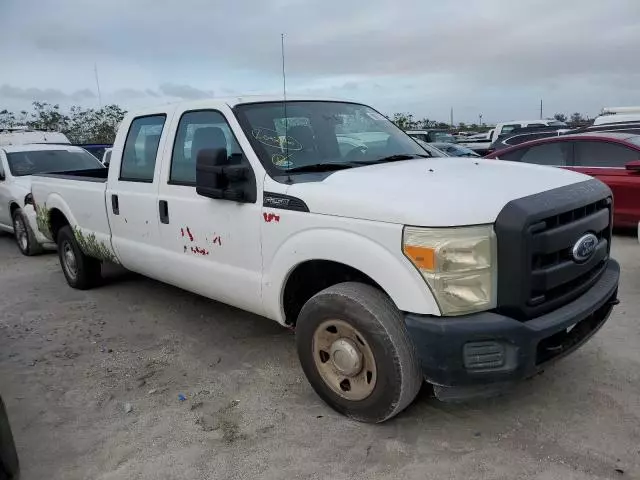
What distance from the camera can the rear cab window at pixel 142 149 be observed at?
15.2 ft

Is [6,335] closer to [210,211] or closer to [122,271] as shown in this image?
[122,271]

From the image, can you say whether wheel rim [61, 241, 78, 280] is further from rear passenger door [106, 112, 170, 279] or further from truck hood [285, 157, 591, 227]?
truck hood [285, 157, 591, 227]

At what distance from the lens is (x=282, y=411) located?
346 cm

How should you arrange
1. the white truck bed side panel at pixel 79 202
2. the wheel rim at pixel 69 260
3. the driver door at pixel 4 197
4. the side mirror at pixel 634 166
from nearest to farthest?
the white truck bed side panel at pixel 79 202
the wheel rim at pixel 69 260
the side mirror at pixel 634 166
the driver door at pixel 4 197

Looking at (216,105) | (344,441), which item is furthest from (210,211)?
(344,441)

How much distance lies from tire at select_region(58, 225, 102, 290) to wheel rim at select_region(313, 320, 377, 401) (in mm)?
3833

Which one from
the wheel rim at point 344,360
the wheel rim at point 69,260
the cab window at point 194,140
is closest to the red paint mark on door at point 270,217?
the cab window at point 194,140

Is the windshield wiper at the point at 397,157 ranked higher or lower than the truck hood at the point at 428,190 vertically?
higher

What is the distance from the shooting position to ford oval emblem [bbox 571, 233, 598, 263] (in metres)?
2.99

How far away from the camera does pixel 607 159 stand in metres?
7.98

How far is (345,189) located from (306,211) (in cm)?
28

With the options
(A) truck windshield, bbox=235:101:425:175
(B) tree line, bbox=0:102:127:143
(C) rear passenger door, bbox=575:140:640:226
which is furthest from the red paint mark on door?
(B) tree line, bbox=0:102:127:143

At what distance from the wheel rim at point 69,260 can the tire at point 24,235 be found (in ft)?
7.59

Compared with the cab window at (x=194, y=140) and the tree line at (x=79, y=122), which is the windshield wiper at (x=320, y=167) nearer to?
the cab window at (x=194, y=140)
